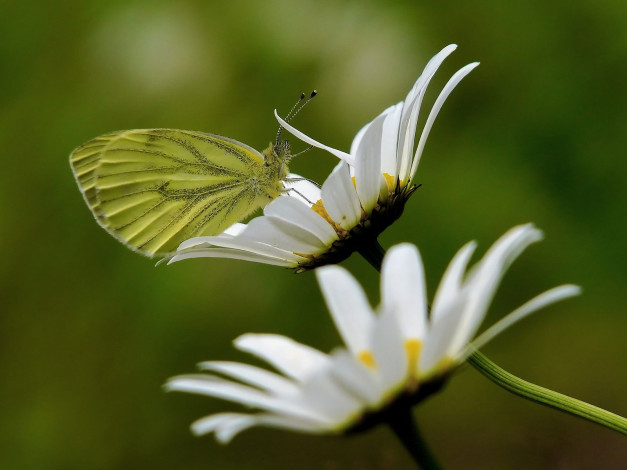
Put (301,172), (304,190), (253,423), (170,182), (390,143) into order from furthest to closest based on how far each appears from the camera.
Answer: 1. (301,172)
2. (170,182)
3. (304,190)
4. (390,143)
5. (253,423)

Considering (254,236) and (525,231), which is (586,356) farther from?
(525,231)

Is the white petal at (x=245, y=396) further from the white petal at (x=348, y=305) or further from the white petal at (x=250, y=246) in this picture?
the white petal at (x=250, y=246)

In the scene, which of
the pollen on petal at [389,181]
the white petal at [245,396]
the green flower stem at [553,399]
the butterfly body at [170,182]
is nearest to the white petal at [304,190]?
the butterfly body at [170,182]

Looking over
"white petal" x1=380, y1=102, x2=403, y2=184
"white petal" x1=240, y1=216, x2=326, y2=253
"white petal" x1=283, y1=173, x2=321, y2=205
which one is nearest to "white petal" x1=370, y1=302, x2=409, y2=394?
"white petal" x1=240, y1=216, x2=326, y2=253

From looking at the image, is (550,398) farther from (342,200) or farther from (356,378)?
(342,200)

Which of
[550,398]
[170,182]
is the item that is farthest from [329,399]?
[170,182]

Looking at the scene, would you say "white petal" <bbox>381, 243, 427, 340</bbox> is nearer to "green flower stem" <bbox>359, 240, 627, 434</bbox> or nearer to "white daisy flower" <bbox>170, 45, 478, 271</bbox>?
"green flower stem" <bbox>359, 240, 627, 434</bbox>
